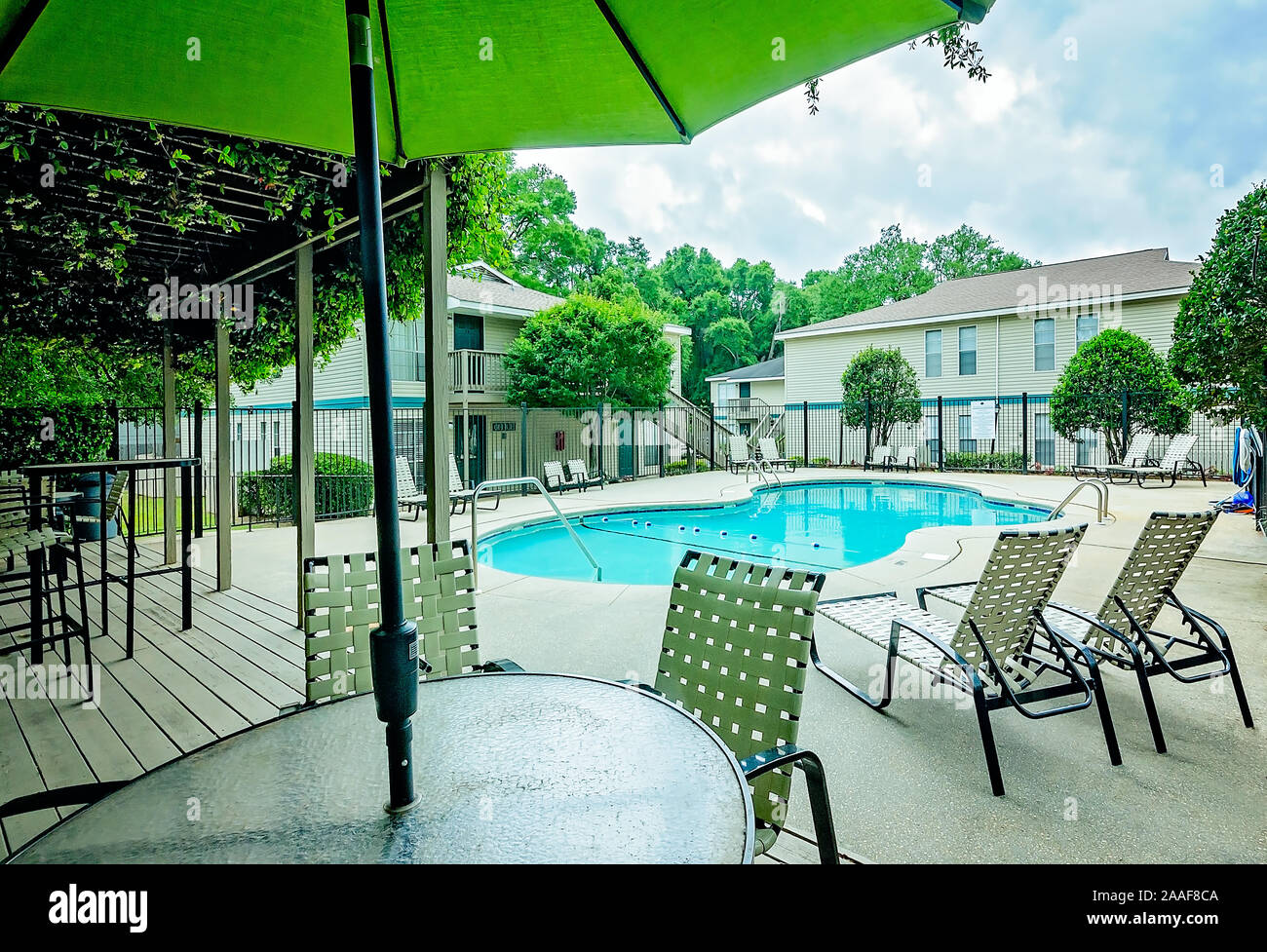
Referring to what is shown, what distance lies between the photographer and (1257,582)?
5113 millimetres

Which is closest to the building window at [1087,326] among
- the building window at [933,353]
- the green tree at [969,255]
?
the building window at [933,353]

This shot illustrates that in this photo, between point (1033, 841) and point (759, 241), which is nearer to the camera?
point (1033, 841)

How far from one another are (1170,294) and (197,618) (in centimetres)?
1997

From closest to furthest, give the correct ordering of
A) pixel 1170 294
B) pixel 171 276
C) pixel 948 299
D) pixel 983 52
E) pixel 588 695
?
pixel 588 695
pixel 983 52
pixel 171 276
pixel 1170 294
pixel 948 299

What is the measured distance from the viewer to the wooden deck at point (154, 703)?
245 cm

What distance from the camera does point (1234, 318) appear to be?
562 centimetres

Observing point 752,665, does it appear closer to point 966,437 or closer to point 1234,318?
point 1234,318

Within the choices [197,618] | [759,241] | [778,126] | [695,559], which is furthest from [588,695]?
[759,241]

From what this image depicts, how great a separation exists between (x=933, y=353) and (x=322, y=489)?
17.3m

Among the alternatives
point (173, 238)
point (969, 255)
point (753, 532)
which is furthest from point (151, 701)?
point (969, 255)

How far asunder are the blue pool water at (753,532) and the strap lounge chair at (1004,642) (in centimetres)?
418

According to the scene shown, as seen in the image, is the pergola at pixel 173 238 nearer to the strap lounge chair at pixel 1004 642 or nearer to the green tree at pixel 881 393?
the strap lounge chair at pixel 1004 642

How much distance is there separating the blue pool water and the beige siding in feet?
21.1
